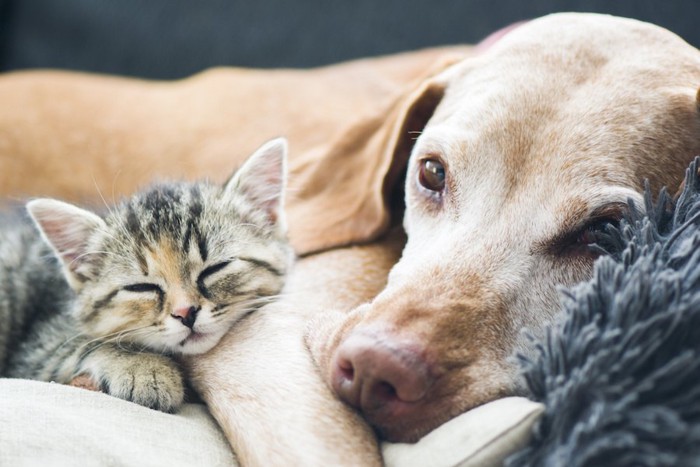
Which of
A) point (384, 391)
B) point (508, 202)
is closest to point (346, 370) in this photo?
point (384, 391)

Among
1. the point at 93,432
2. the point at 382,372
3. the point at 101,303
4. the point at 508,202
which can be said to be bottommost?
the point at 101,303

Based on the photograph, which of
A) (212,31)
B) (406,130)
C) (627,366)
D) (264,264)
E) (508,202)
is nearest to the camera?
(627,366)

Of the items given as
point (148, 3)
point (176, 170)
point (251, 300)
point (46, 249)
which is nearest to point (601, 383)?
point (251, 300)

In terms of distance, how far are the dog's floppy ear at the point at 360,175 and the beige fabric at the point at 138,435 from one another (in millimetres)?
752

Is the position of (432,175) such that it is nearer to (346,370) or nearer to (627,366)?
(346,370)

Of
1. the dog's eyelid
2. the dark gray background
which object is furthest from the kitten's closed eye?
the dark gray background

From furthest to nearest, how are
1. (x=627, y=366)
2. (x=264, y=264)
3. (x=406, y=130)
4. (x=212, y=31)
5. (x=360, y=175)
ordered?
(x=212, y=31)
(x=360, y=175)
(x=406, y=130)
(x=264, y=264)
(x=627, y=366)

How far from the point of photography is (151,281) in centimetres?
162

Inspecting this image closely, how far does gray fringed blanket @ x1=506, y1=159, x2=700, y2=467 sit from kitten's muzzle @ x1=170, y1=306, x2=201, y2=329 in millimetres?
765

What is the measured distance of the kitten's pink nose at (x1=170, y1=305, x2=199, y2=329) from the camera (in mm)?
1545

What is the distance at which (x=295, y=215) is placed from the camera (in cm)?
213

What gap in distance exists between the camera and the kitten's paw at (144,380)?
141 cm

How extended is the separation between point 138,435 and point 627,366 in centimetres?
83

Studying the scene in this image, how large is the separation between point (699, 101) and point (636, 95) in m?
0.13
